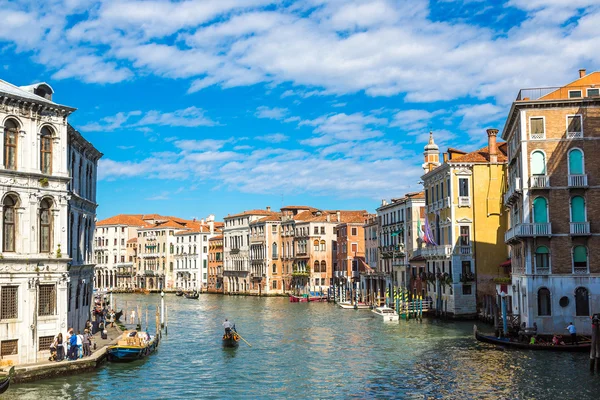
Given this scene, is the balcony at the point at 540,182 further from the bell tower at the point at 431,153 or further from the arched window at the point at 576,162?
the bell tower at the point at 431,153

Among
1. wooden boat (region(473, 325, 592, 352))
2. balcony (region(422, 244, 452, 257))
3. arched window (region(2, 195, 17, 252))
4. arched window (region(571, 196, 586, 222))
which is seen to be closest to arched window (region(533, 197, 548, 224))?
arched window (region(571, 196, 586, 222))

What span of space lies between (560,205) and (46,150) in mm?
20001

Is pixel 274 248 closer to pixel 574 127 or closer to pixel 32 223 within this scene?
pixel 574 127

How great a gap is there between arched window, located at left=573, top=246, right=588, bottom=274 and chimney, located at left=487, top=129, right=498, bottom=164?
13104 mm

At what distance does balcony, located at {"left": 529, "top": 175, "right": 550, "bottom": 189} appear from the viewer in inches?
1134

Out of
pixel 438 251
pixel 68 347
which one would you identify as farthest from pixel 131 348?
pixel 438 251

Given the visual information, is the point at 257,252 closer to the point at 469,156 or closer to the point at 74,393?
the point at 469,156

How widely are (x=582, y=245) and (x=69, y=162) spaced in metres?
20.4

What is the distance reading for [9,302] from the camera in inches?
805

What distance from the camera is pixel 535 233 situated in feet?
94.4

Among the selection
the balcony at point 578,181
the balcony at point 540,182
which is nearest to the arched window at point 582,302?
the balcony at point 578,181

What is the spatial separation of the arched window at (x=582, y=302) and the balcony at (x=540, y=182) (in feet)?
14.4

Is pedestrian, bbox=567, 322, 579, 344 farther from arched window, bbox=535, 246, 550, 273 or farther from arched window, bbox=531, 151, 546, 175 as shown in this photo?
arched window, bbox=531, 151, 546, 175

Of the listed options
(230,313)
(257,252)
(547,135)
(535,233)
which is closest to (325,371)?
(535,233)
